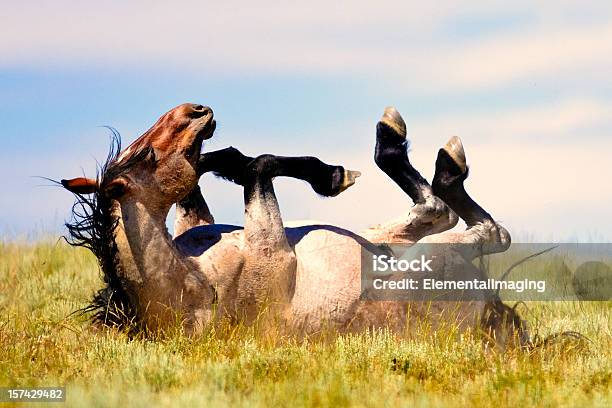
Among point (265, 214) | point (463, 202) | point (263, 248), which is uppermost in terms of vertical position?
point (463, 202)

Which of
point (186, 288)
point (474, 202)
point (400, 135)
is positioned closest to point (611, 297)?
point (474, 202)

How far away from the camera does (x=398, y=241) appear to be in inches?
286

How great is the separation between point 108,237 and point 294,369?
1.62 m

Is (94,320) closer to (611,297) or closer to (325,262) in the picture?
(325,262)

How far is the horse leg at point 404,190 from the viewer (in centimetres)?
728

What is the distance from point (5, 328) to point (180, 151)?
75.1 inches

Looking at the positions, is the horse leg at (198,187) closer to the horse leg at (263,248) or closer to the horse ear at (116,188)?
the horse leg at (263,248)

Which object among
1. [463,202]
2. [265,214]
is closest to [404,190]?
[463,202]

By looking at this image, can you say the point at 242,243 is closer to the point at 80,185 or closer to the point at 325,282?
the point at 325,282

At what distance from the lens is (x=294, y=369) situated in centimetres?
568

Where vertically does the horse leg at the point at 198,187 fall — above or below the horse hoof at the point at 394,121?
below

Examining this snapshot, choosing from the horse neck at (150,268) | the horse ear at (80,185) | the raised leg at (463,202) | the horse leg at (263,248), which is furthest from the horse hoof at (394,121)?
the horse ear at (80,185)

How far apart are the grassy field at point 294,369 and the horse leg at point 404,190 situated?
0.91 meters

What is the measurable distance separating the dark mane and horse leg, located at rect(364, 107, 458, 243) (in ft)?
5.91
